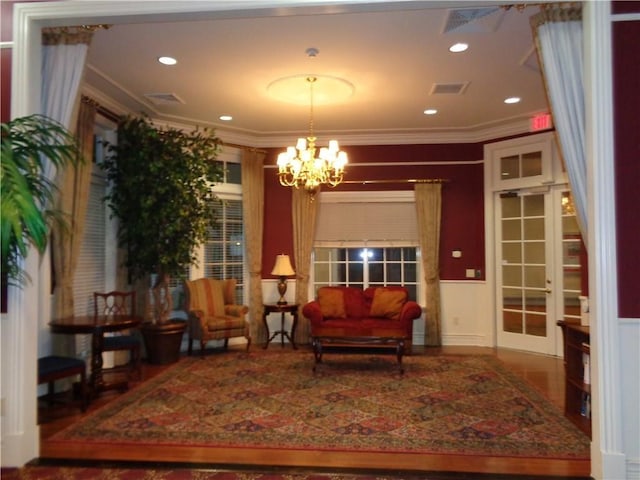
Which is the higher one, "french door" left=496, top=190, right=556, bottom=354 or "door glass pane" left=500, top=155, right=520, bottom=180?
"door glass pane" left=500, top=155, right=520, bottom=180

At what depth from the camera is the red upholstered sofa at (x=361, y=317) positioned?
512cm

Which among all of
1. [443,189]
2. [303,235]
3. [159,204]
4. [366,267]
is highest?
[443,189]

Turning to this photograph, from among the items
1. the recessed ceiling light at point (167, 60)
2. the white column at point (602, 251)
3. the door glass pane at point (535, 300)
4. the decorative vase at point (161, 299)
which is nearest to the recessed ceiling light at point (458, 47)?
the white column at point (602, 251)

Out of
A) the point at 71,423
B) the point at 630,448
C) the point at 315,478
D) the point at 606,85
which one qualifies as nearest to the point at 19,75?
the point at 71,423

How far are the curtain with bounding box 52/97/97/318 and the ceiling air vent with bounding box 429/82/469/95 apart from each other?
3.76 metres

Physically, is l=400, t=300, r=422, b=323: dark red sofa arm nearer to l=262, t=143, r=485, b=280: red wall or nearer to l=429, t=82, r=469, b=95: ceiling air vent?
l=262, t=143, r=485, b=280: red wall

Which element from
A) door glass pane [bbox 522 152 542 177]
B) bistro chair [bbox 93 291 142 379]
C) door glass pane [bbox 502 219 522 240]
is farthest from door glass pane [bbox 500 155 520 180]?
bistro chair [bbox 93 291 142 379]

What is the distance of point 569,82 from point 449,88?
2466 millimetres

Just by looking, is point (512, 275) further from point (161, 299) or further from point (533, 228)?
point (161, 299)

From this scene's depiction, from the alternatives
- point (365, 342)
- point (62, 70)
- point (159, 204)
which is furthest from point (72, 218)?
point (365, 342)

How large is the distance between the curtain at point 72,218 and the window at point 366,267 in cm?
345

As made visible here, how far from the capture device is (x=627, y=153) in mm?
2680

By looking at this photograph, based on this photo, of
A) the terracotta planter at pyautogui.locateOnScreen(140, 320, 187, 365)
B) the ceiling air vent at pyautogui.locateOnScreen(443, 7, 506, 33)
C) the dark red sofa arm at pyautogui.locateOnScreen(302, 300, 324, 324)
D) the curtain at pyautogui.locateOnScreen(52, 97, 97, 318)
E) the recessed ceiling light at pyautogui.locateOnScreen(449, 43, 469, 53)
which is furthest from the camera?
the dark red sofa arm at pyautogui.locateOnScreen(302, 300, 324, 324)

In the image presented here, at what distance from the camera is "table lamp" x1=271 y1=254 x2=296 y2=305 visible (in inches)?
265
